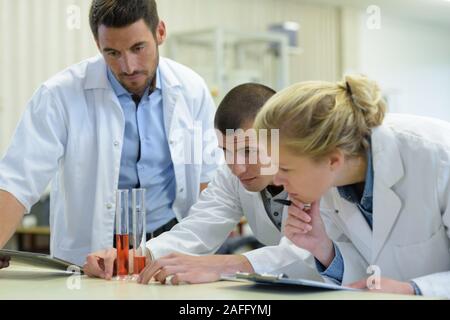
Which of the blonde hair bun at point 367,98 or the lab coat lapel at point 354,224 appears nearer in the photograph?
the blonde hair bun at point 367,98

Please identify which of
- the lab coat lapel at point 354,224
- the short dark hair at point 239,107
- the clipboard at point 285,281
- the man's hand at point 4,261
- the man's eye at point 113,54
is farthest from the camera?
the man's eye at point 113,54

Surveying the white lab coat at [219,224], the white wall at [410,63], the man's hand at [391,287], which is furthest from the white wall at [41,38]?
the man's hand at [391,287]

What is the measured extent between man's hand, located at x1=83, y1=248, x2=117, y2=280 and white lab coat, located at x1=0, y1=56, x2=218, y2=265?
0.35 m

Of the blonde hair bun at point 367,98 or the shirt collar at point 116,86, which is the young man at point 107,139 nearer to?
the shirt collar at point 116,86

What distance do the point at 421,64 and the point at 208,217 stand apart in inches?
232

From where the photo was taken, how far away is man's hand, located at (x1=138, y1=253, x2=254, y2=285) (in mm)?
1348

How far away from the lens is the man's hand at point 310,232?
1420 millimetres

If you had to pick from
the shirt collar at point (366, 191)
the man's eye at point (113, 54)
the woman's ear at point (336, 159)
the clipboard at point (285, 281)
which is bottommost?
the clipboard at point (285, 281)

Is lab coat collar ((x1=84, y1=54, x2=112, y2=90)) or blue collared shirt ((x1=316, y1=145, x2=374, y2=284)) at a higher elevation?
lab coat collar ((x1=84, y1=54, x2=112, y2=90))

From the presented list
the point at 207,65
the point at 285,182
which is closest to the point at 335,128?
the point at 285,182

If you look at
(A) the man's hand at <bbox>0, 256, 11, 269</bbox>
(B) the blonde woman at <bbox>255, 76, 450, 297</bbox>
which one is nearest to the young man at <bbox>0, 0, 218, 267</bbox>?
(A) the man's hand at <bbox>0, 256, 11, 269</bbox>

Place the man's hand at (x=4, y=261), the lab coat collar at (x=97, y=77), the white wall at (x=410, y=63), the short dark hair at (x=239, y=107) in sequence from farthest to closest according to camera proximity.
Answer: the white wall at (x=410, y=63)
the lab coat collar at (x=97, y=77)
the short dark hair at (x=239, y=107)
the man's hand at (x=4, y=261)

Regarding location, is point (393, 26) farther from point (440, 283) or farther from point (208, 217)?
point (440, 283)

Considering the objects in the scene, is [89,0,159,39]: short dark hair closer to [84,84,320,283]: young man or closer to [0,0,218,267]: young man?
[0,0,218,267]: young man
